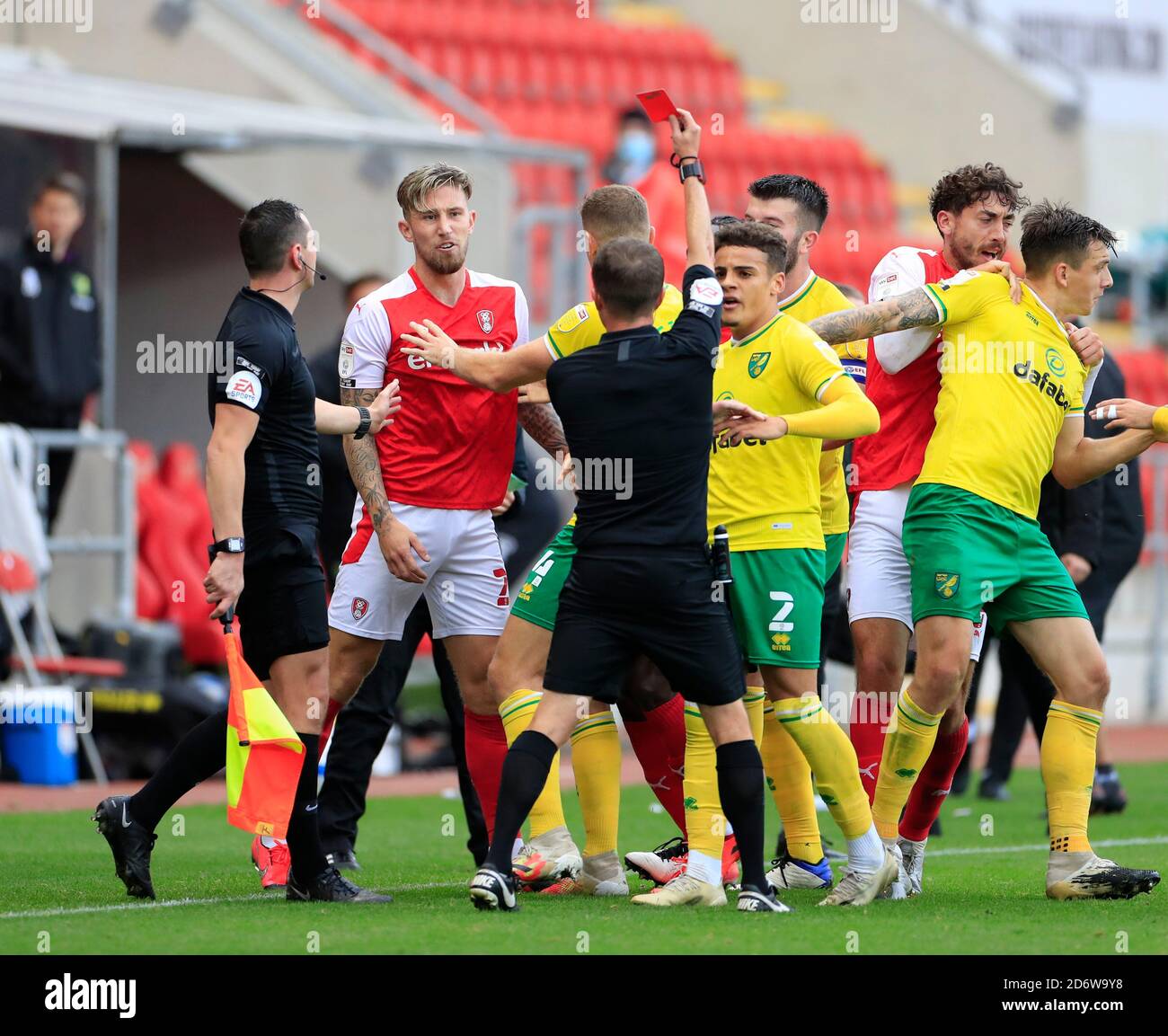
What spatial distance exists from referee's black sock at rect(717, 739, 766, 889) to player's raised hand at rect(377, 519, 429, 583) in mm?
1243

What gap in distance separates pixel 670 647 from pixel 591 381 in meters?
0.79

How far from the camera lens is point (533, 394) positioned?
22.1ft

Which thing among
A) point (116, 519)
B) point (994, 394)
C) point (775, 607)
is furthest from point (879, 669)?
point (116, 519)

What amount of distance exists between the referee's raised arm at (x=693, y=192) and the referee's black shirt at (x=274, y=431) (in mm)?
1253

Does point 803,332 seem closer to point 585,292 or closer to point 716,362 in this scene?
point 716,362

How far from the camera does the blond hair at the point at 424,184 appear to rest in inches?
251

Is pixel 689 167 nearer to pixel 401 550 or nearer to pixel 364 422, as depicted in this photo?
pixel 364 422

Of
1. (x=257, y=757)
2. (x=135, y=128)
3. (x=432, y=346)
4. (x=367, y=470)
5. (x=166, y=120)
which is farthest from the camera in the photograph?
(x=166, y=120)

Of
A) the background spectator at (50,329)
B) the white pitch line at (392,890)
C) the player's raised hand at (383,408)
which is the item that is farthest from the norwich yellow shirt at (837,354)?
the background spectator at (50,329)

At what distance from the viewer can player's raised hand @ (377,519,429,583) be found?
6363mm

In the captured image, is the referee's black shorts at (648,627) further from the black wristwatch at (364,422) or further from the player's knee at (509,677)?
the black wristwatch at (364,422)

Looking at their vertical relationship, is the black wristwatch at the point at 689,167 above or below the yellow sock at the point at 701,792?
above

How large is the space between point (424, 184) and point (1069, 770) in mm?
2801

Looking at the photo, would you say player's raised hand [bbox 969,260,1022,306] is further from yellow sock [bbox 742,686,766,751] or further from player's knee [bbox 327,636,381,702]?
player's knee [bbox 327,636,381,702]
